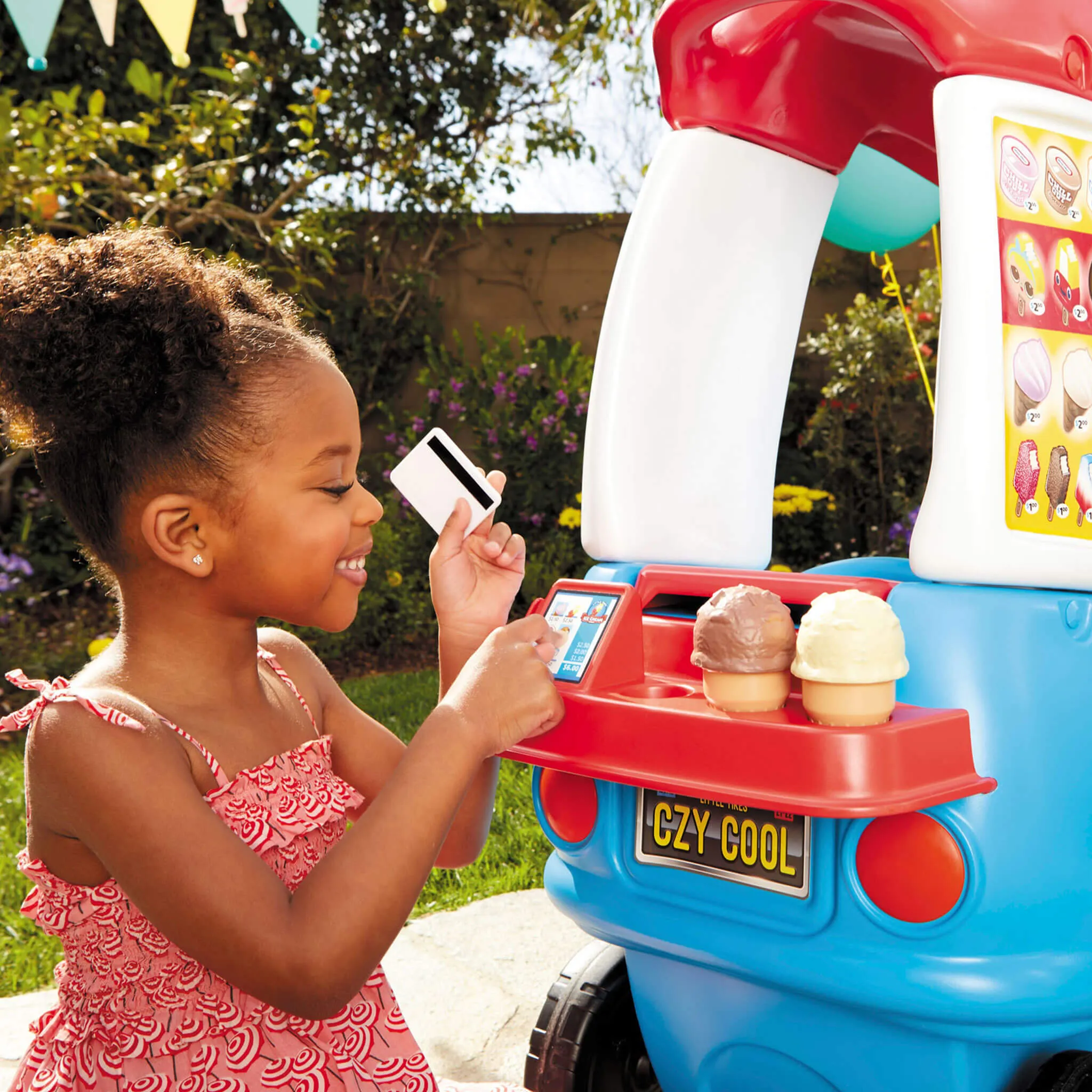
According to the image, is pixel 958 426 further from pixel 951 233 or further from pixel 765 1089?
pixel 765 1089

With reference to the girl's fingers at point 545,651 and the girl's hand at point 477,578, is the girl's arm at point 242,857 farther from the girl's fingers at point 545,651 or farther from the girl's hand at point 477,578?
the girl's hand at point 477,578

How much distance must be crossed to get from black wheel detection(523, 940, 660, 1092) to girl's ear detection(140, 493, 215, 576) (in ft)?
2.74

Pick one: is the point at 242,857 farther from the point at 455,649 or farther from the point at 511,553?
the point at 511,553

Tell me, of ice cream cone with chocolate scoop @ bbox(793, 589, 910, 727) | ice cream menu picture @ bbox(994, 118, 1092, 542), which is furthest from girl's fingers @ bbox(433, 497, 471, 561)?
ice cream menu picture @ bbox(994, 118, 1092, 542)

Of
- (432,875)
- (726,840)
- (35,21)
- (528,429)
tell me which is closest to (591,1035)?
(726,840)

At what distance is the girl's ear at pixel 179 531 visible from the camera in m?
1.18

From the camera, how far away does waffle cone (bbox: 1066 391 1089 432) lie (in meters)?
1.20

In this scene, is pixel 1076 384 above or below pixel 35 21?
below

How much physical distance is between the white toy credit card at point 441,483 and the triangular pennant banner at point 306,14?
4.40 ft

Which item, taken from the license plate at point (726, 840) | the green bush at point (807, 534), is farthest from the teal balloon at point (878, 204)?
the green bush at point (807, 534)

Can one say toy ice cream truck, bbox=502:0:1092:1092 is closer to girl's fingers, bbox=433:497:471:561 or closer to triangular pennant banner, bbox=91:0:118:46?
girl's fingers, bbox=433:497:471:561

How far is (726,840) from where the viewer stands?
1.25 m

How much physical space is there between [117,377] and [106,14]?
165cm

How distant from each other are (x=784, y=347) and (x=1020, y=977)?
0.93 metres
